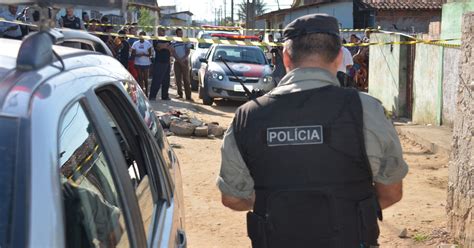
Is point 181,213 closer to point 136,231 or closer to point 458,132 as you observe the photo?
point 136,231

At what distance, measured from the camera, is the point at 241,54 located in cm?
1705

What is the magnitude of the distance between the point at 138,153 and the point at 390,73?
1192cm

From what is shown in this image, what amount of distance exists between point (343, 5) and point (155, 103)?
2494 cm

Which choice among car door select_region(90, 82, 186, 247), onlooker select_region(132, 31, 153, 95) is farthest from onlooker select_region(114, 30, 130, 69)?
car door select_region(90, 82, 186, 247)

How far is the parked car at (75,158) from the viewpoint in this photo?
1652 mm

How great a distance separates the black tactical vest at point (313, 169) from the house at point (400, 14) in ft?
115

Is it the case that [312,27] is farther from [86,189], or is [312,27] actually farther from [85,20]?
[85,20]

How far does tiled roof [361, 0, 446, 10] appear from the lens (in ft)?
121

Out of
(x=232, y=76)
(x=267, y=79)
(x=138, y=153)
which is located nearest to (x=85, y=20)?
(x=232, y=76)

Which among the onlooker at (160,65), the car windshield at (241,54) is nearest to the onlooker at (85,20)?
the onlooker at (160,65)

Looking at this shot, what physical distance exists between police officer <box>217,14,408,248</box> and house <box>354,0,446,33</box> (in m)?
35.1

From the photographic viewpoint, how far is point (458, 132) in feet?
17.5

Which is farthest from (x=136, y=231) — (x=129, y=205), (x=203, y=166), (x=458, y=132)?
(x=203, y=166)

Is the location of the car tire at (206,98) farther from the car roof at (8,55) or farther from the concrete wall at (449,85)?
the car roof at (8,55)
